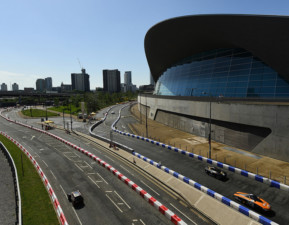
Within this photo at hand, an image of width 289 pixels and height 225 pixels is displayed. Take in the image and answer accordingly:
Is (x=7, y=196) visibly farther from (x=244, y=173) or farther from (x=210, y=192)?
(x=244, y=173)

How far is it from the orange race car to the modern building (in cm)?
1309

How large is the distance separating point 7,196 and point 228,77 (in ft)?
148

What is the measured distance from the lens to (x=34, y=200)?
1795 centimetres

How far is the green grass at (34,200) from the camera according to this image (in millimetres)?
15102

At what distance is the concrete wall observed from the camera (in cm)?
2489

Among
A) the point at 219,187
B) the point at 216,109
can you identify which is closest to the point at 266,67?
the point at 216,109

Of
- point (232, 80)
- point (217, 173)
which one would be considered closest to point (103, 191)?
point (217, 173)

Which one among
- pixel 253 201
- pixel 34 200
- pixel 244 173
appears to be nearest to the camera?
pixel 253 201

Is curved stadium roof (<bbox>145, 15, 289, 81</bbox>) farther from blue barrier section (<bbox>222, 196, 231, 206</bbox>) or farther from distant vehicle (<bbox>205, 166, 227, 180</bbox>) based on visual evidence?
blue barrier section (<bbox>222, 196, 231, 206</bbox>)

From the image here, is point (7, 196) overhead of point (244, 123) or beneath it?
beneath

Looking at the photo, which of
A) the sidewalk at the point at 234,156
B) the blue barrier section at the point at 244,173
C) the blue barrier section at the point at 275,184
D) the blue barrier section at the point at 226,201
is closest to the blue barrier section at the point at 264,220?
the blue barrier section at the point at 226,201

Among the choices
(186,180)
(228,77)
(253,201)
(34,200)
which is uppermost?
(228,77)

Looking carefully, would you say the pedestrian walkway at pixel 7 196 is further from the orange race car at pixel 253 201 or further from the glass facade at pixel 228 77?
the glass facade at pixel 228 77

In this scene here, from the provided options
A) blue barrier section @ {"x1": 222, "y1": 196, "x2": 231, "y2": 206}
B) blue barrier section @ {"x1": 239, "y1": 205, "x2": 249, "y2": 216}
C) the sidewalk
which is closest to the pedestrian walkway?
blue barrier section @ {"x1": 222, "y1": 196, "x2": 231, "y2": 206}
